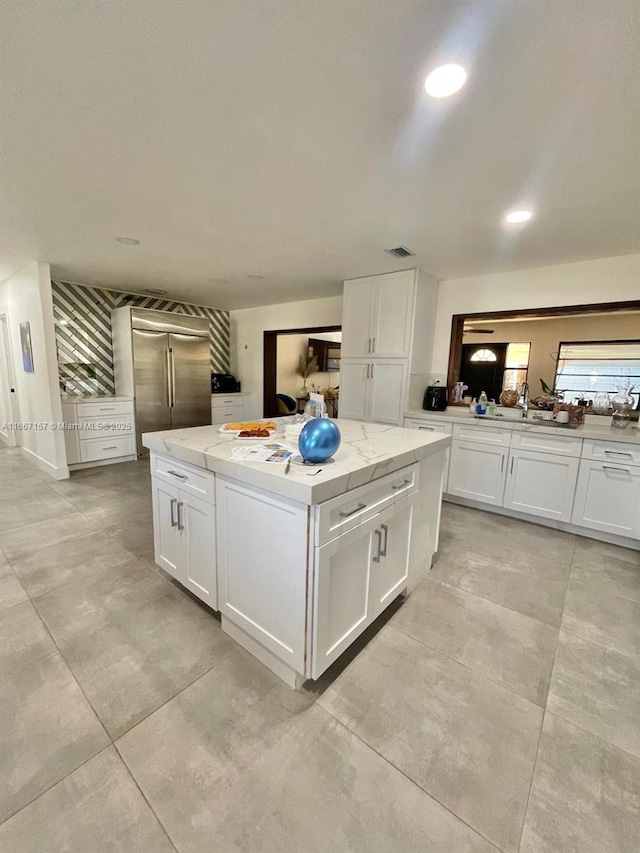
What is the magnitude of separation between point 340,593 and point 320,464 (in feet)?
1.78

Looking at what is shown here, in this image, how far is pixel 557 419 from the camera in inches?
123

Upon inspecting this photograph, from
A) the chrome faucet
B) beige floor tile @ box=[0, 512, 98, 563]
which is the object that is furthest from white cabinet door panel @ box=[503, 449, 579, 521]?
beige floor tile @ box=[0, 512, 98, 563]

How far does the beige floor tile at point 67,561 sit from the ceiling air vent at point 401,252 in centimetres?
324

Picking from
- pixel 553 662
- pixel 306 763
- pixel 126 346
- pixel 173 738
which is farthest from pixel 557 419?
pixel 126 346

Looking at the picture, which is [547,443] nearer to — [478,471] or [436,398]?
[478,471]

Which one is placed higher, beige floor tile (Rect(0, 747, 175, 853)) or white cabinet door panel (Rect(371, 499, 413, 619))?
white cabinet door panel (Rect(371, 499, 413, 619))

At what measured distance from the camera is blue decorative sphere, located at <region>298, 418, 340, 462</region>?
4.57 ft

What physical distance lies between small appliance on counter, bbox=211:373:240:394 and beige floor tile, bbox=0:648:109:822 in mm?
Result: 4841

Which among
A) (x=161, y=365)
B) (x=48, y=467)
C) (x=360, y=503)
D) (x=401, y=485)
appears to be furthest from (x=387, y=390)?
(x=48, y=467)

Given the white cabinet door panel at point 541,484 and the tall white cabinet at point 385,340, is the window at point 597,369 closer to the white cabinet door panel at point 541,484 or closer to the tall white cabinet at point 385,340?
the white cabinet door panel at point 541,484

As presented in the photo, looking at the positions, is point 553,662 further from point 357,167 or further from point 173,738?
point 357,167

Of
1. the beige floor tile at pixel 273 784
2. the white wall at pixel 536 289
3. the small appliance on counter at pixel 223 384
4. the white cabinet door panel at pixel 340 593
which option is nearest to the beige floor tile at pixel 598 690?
the beige floor tile at pixel 273 784

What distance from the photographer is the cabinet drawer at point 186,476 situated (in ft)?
5.32

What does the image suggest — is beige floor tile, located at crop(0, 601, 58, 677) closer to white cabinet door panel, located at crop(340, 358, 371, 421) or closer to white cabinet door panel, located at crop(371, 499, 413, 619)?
white cabinet door panel, located at crop(371, 499, 413, 619)
